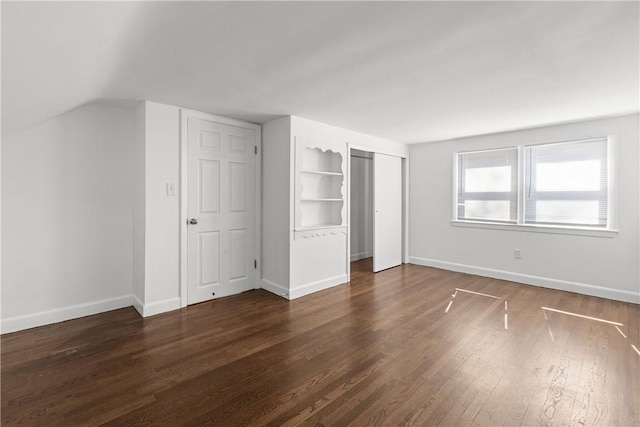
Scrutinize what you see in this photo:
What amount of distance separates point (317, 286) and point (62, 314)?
266 centimetres

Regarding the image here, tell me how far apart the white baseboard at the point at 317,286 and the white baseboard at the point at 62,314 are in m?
1.82

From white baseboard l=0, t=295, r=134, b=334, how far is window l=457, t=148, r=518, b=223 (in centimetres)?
488

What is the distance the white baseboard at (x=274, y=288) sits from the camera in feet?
11.9

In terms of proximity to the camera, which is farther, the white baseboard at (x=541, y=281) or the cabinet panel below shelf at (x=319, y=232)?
the cabinet panel below shelf at (x=319, y=232)

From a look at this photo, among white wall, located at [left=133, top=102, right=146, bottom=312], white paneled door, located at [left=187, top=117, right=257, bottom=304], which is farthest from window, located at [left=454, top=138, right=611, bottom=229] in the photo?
white wall, located at [left=133, top=102, right=146, bottom=312]

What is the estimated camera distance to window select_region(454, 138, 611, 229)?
12.3ft

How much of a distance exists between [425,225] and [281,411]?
4.27 meters

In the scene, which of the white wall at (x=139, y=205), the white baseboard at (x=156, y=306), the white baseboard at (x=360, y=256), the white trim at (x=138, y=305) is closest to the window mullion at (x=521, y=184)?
the white baseboard at (x=360, y=256)

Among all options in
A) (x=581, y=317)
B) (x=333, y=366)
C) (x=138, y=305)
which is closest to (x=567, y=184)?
(x=581, y=317)

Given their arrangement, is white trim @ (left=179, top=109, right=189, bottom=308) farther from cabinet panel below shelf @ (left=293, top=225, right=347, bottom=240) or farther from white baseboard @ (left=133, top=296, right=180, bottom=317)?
cabinet panel below shelf @ (left=293, top=225, right=347, bottom=240)

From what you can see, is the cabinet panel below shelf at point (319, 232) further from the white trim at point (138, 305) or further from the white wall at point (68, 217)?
the white wall at point (68, 217)

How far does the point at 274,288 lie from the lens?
12.5ft

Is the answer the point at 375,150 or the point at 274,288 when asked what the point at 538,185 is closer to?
the point at 375,150

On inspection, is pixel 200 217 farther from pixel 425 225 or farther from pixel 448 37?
pixel 425 225
